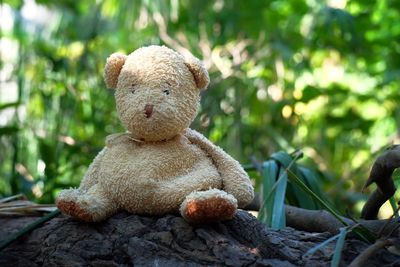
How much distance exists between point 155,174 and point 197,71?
0.43 ft

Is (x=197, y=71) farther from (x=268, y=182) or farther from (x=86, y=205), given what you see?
(x=268, y=182)

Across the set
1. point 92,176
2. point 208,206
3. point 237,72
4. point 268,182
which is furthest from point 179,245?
point 237,72

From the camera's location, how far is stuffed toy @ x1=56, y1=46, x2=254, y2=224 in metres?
0.60

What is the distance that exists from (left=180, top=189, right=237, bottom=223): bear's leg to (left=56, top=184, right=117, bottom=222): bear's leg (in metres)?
0.10

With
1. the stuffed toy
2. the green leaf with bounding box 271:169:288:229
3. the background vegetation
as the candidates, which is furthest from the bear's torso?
the background vegetation

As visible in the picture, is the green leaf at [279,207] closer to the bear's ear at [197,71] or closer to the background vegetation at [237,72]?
the bear's ear at [197,71]

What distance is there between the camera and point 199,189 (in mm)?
602

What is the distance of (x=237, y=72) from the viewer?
203 centimetres

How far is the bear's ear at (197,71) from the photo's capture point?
0.64m

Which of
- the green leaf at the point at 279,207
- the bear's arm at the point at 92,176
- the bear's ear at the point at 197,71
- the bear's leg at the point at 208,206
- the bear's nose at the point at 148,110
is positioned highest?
the bear's ear at the point at 197,71

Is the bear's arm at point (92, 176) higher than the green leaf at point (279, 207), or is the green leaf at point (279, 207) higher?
the bear's arm at point (92, 176)

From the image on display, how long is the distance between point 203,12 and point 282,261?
174cm

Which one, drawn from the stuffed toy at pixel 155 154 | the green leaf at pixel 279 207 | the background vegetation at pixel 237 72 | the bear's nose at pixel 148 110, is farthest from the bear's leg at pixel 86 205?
the background vegetation at pixel 237 72

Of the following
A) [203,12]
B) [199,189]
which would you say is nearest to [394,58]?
[203,12]
